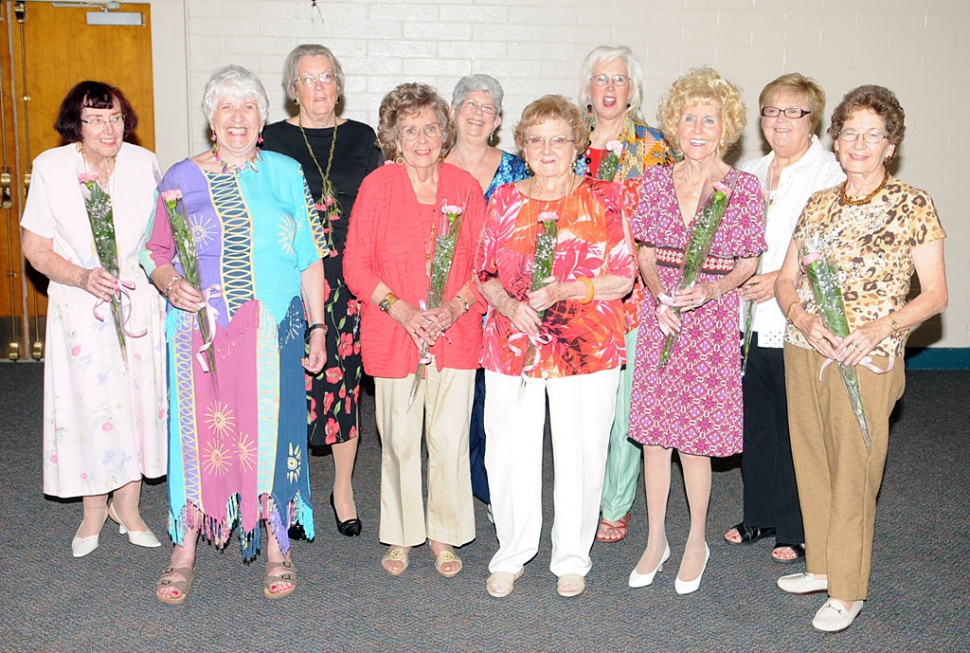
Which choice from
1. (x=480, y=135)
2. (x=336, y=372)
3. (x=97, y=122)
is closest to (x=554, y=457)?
(x=336, y=372)

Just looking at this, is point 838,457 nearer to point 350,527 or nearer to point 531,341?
point 531,341

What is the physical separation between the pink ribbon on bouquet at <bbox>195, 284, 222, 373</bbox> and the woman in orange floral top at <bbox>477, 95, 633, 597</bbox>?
0.94 meters

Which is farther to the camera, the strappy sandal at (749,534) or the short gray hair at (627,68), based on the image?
the strappy sandal at (749,534)

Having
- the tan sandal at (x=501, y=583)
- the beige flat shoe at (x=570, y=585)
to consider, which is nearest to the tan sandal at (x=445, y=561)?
the tan sandal at (x=501, y=583)

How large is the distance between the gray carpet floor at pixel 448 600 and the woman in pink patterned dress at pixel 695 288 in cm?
34

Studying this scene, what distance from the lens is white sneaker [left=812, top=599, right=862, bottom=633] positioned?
10.6 feet

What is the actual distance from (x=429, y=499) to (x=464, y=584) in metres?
0.36

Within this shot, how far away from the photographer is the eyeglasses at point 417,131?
3.44m

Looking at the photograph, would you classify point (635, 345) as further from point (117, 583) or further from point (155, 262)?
point (117, 583)

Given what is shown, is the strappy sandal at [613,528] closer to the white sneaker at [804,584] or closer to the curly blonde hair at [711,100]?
the white sneaker at [804,584]

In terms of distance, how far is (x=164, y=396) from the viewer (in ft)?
12.6

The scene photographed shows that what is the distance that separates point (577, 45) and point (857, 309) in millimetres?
4589

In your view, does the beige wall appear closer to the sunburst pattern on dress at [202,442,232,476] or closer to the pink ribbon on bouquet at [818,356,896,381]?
the sunburst pattern on dress at [202,442,232,476]

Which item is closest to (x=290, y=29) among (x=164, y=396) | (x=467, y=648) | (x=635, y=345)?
(x=164, y=396)
